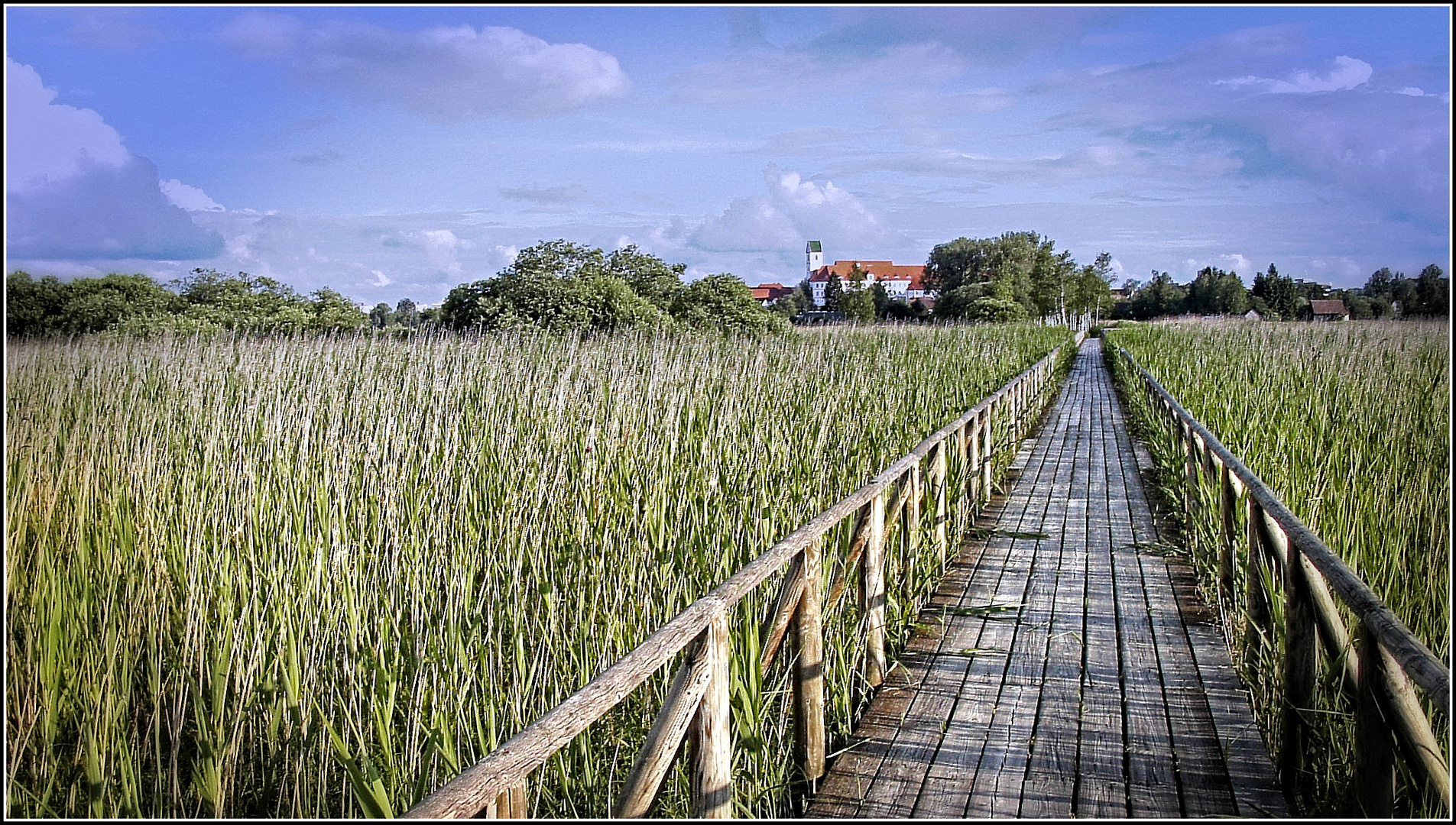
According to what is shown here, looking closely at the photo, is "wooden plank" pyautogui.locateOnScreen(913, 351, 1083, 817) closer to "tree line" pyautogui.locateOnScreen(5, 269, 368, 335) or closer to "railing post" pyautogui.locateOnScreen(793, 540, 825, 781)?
"railing post" pyautogui.locateOnScreen(793, 540, 825, 781)

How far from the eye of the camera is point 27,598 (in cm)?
252

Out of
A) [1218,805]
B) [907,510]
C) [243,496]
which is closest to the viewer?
[1218,805]

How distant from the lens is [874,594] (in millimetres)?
3279

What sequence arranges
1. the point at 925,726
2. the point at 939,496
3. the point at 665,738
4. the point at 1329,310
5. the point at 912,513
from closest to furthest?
the point at 665,738
the point at 925,726
the point at 912,513
the point at 939,496
the point at 1329,310

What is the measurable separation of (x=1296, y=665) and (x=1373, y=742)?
0.64 metres

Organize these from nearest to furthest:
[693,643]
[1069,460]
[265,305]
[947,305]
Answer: [693,643], [1069,460], [265,305], [947,305]

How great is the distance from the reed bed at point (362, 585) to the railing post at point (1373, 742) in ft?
4.30

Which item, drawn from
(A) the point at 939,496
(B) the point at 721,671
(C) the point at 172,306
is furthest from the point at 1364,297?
(C) the point at 172,306

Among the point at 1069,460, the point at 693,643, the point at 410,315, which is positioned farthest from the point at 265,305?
the point at 693,643

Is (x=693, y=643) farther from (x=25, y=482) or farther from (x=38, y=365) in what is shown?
(x=38, y=365)

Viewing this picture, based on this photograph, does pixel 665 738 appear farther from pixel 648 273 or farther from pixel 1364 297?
pixel 648 273

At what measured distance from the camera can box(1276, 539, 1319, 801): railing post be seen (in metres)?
2.54

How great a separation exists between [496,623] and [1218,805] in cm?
199

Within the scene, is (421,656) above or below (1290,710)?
above
